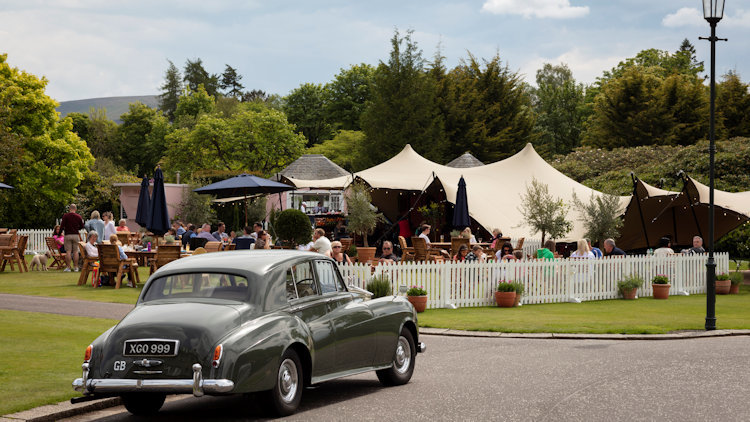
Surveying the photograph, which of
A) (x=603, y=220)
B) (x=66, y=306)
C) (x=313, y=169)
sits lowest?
(x=66, y=306)

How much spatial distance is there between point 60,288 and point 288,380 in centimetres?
1489

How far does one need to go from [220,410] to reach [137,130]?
93.5 meters

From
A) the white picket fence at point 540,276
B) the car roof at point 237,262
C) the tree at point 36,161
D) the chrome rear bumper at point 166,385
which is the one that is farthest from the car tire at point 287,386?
the tree at point 36,161

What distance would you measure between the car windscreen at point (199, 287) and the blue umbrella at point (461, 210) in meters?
22.0

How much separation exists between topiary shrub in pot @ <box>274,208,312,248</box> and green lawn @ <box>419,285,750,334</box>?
21.9 feet

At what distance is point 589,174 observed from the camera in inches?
2047

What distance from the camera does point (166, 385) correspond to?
24.4ft

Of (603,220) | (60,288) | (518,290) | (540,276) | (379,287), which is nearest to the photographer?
(379,287)

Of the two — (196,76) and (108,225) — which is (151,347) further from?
(196,76)

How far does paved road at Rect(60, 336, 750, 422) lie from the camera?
8.27 m

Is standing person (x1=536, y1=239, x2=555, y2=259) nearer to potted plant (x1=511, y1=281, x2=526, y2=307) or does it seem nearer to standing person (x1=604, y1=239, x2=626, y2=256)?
standing person (x1=604, y1=239, x2=626, y2=256)

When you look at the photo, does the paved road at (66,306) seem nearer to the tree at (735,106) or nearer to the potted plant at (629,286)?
the potted plant at (629,286)

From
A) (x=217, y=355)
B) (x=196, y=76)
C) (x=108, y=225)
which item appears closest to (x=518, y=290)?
(x=217, y=355)

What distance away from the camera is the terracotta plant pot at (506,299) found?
19.8 metres
